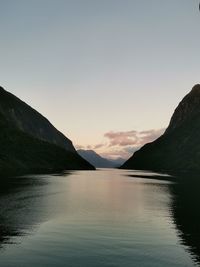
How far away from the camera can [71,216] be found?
69.1 metres

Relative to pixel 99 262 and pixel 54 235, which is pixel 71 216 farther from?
pixel 99 262

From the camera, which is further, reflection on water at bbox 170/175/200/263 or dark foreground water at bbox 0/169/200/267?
reflection on water at bbox 170/175/200/263

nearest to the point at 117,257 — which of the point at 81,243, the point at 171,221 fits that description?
the point at 81,243

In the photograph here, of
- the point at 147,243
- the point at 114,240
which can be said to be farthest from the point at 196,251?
the point at 114,240

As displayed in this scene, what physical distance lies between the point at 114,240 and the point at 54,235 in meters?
7.80

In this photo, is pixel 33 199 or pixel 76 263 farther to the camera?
pixel 33 199

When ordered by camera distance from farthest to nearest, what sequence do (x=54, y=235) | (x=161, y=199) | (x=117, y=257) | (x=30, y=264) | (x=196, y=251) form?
(x=161, y=199), (x=54, y=235), (x=196, y=251), (x=117, y=257), (x=30, y=264)

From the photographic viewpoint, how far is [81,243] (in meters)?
47.3

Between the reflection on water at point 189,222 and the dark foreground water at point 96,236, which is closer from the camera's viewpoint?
the dark foreground water at point 96,236

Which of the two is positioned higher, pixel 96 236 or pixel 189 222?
pixel 189 222

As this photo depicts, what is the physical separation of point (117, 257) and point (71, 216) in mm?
28749

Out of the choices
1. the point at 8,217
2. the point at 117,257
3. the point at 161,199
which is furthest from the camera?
the point at 161,199

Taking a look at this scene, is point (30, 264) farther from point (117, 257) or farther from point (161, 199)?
point (161, 199)

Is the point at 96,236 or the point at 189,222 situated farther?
the point at 189,222
